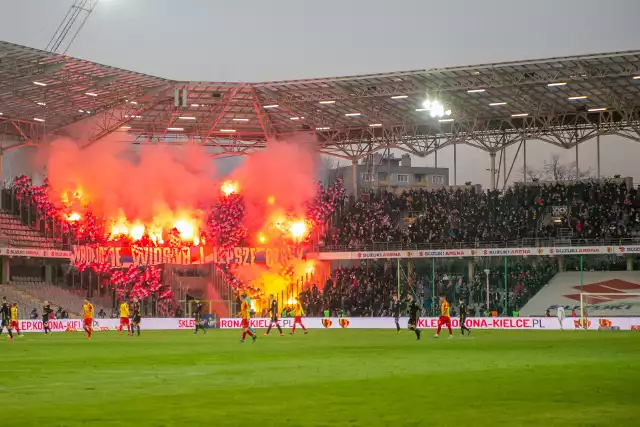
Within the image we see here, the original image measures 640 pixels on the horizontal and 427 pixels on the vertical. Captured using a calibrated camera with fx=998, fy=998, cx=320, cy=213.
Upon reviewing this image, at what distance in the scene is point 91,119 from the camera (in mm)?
73188

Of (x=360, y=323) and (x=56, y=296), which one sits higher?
(x=56, y=296)

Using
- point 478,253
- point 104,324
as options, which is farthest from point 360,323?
point 104,324

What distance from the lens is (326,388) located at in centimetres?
1853

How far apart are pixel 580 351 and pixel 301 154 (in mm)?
48704

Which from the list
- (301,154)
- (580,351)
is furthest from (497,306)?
(580,351)

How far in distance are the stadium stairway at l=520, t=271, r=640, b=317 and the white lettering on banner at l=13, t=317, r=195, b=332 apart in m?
22.3

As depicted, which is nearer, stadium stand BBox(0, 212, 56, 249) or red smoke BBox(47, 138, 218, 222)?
stadium stand BBox(0, 212, 56, 249)

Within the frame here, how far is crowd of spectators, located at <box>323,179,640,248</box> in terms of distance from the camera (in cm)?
6869

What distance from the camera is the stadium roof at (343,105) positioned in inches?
2304

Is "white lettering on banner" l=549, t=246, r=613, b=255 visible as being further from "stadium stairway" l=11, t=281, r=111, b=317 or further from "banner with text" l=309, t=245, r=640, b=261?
"stadium stairway" l=11, t=281, r=111, b=317

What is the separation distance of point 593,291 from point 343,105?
21019mm

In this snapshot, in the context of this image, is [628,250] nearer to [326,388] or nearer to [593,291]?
[593,291]

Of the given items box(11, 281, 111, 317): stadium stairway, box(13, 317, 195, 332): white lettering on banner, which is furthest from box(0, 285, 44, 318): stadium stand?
box(13, 317, 195, 332): white lettering on banner

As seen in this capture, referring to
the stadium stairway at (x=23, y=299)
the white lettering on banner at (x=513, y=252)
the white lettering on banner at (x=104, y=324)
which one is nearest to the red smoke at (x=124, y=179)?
the stadium stairway at (x=23, y=299)
